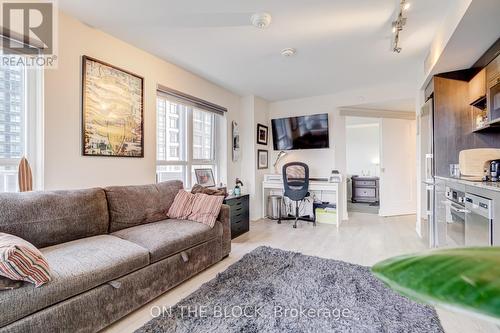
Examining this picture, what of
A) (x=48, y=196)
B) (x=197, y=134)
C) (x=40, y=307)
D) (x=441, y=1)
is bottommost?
(x=40, y=307)

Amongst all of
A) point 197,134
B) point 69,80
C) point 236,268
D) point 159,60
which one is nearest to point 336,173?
point 197,134

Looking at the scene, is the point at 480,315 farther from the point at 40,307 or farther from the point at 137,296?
the point at 137,296

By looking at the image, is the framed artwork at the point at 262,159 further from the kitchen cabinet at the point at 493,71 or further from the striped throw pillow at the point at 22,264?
the striped throw pillow at the point at 22,264

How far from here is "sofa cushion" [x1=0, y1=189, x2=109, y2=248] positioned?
1.70 metres

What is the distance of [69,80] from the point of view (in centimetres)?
228

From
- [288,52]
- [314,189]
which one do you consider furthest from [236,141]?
[288,52]

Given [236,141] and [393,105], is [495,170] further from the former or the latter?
[236,141]

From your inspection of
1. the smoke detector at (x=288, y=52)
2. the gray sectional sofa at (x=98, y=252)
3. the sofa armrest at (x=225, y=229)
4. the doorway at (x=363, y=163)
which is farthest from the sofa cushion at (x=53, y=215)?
the doorway at (x=363, y=163)

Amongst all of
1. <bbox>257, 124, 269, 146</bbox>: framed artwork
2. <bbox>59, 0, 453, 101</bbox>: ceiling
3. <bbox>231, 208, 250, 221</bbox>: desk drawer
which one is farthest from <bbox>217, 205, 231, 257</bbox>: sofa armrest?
<bbox>257, 124, 269, 146</bbox>: framed artwork

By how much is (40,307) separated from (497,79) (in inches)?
144

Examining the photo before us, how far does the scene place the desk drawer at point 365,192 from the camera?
691 centimetres

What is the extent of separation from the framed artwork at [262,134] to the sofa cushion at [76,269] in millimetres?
3341

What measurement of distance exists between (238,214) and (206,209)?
3.51ft

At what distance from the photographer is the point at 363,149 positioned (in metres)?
7.60
